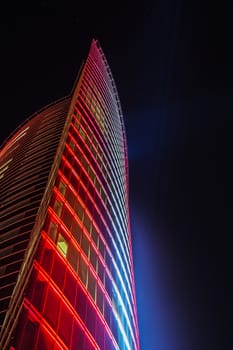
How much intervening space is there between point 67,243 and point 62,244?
2.71 feet

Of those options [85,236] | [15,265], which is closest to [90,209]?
[85,236]

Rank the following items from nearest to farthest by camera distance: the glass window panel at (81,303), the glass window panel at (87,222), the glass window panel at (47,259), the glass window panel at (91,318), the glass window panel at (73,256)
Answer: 1. the glass window panel at (47,259)
2. the glass window panel at (81,303)
3. the glass window panel at (91,318)
4. the glass window panel at (73,256)
5. the glass window panel at (87,222)

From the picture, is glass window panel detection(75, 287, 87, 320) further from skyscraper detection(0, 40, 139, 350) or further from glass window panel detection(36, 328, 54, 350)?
glass window panel detection(36, 328, 54, 350)

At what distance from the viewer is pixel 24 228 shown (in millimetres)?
25797

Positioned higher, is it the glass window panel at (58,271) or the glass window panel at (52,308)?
the glass window panel at (58,271)

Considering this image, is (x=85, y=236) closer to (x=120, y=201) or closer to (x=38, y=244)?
(x=38, y=244)

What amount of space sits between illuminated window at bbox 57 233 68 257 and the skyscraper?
0.06 metres

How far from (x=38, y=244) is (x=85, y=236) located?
27.1ft

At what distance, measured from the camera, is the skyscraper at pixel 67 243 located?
16.8m

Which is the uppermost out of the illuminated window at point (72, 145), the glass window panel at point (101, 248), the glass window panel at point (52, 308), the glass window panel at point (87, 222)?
the illuminated window at point (72, 145)

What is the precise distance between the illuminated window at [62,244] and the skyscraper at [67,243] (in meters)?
0.06

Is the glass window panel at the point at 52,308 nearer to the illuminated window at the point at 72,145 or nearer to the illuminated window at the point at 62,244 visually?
the illuminated window at the point at 62,244

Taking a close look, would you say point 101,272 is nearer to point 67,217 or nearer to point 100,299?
point 100,299

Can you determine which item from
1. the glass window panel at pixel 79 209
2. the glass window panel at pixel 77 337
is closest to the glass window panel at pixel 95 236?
the glass window panel at pixel 79 209
